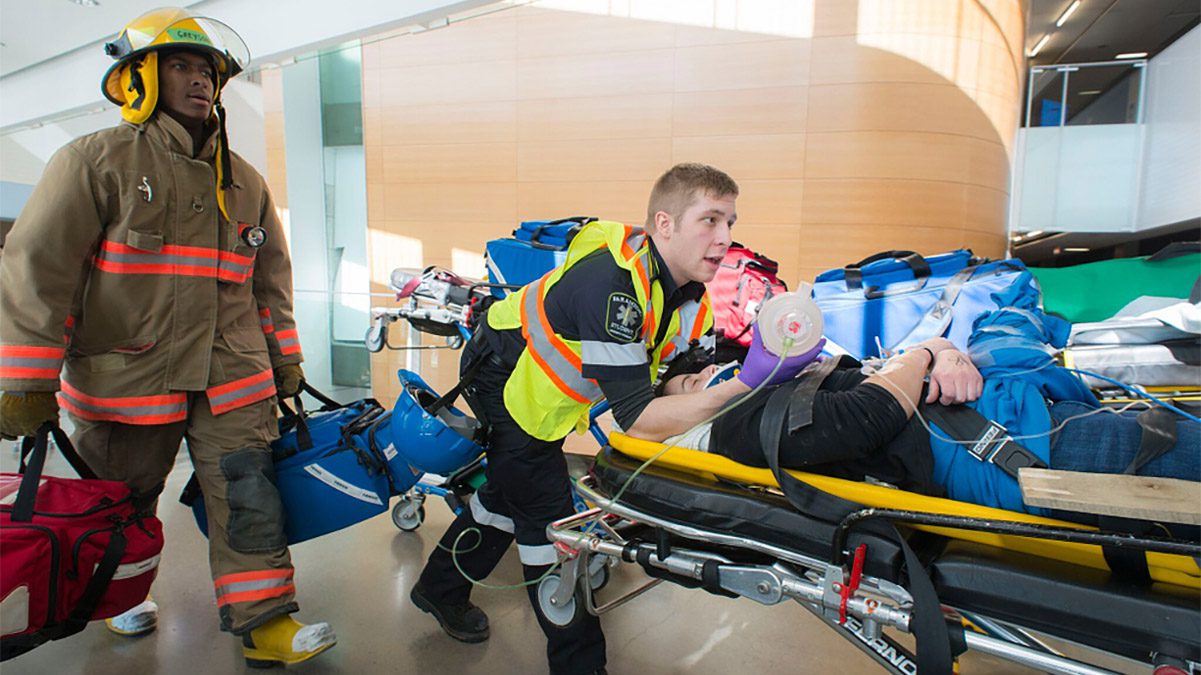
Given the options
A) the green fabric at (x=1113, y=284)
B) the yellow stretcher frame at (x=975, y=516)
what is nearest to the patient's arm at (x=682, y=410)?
the yellow stretcher frame at (x=975, y=516)

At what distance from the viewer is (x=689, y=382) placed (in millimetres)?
1916

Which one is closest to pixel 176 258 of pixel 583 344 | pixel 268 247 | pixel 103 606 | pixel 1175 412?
pixel 268 247

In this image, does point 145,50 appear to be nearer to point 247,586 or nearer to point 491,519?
point 247,586

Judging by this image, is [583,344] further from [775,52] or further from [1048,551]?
[775,52]

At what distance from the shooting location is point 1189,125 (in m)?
5.29

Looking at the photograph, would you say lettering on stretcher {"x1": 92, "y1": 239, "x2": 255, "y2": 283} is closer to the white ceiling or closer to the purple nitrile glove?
the purple nitrile glove

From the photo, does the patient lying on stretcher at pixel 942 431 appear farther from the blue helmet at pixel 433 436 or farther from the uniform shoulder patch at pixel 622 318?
the blue helmet at pixel 433 436

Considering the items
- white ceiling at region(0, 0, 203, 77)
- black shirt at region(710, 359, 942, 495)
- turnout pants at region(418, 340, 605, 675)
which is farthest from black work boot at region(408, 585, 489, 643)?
white ceiling at region(0, 0, 203, 77)

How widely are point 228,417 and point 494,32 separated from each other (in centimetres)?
460

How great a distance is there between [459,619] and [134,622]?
3.55 ft

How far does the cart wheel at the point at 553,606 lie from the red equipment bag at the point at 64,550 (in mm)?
1120

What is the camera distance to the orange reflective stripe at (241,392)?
6.55 feet

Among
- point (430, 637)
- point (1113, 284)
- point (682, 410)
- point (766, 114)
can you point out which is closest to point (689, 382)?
point (682, 410)

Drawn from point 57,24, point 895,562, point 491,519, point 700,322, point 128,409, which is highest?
point 57,24
